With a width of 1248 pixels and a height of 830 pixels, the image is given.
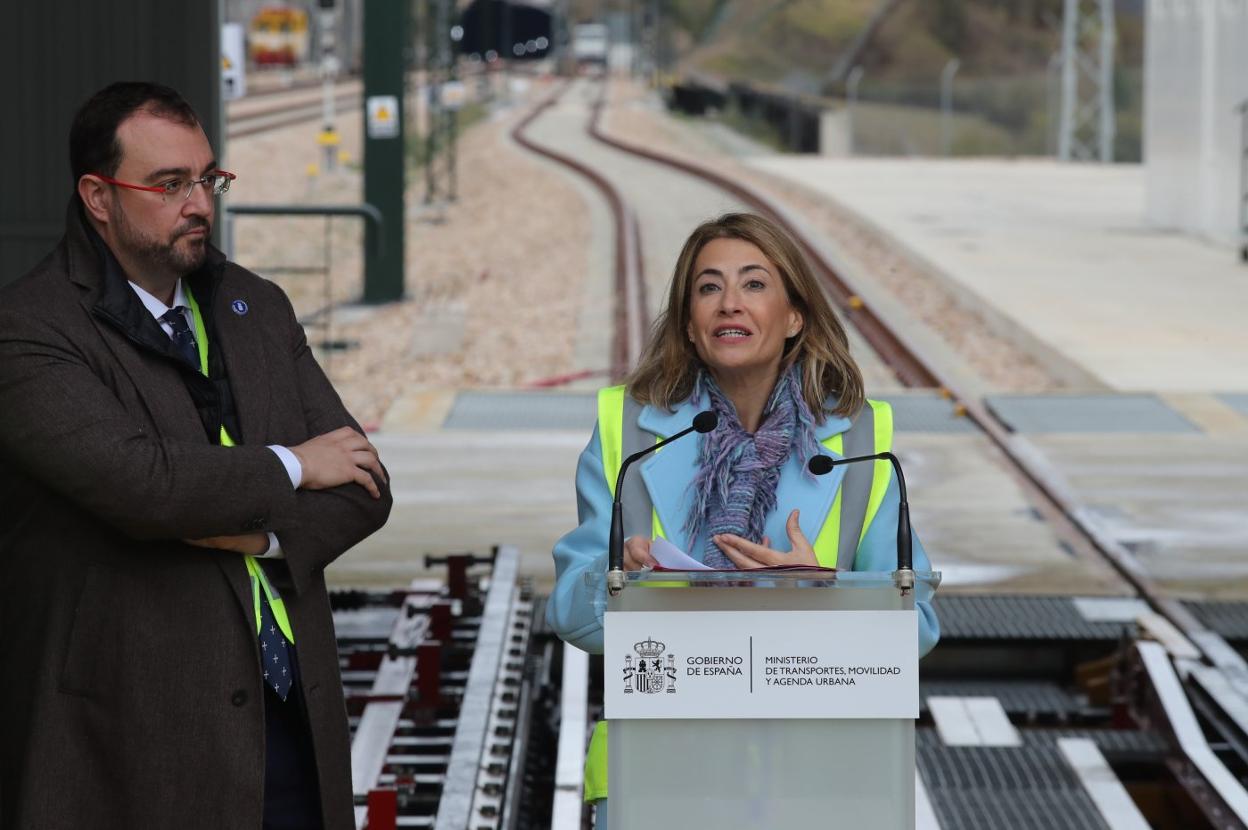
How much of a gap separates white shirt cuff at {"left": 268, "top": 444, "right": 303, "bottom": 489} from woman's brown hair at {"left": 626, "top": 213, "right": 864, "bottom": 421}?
1.78 ft

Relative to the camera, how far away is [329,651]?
3.23m

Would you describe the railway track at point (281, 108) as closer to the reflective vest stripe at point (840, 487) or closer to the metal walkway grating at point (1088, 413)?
the metal walkway grating at point (1088, 413)

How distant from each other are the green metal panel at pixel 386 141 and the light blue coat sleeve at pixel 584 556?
15.0m

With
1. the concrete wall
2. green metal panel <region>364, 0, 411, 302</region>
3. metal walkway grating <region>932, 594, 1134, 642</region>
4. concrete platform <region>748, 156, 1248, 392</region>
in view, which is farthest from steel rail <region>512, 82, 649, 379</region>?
the concrete wall

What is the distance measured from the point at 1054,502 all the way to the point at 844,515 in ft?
21.6

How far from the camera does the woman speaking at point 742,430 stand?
9.83 feet

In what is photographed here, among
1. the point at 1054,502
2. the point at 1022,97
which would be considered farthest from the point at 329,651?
the point at 1022,97

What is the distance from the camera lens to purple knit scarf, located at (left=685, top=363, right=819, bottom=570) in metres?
2.96

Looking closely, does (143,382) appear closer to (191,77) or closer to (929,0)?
(191,77)

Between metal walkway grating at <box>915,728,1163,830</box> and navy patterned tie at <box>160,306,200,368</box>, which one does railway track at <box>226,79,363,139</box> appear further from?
navy patterned tie at <box>160,306,200,368</box>

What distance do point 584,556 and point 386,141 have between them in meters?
15.6

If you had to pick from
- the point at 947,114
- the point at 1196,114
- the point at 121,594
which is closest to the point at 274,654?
the point at 121,594

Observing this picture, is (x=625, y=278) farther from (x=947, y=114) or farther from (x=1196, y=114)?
(x=947, y=114)

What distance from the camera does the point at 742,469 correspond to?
2.99 meters
